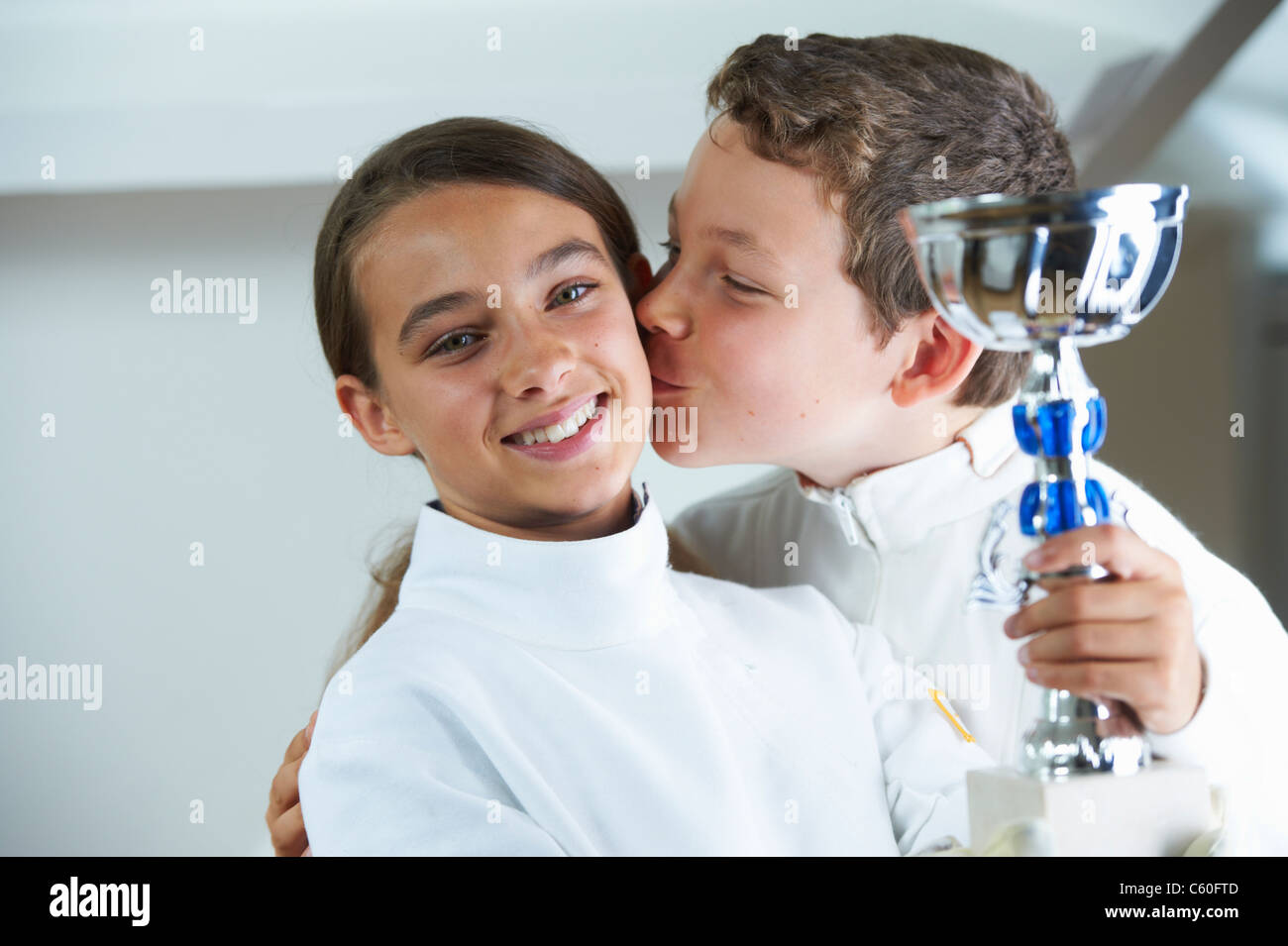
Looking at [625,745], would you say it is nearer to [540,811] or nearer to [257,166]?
[540,811]

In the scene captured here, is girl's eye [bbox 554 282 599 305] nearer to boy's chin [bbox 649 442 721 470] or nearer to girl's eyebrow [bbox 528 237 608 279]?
girl's eyebrow [bbox 528 237 608 279]

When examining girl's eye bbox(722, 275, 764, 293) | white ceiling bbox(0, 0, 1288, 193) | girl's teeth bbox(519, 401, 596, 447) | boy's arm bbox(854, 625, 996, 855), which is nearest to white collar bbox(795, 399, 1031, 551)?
boy's arm bbox(854, 625, 996, 855)

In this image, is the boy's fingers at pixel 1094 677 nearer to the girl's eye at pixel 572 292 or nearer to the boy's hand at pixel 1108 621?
the boy's hand at pixel 1108 621

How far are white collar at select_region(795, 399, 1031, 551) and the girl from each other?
6.6 inches

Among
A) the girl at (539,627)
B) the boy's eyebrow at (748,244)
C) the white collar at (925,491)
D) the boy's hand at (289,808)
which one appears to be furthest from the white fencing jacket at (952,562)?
the boy's hand at (289,808)

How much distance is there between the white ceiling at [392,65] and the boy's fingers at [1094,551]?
1500 mm

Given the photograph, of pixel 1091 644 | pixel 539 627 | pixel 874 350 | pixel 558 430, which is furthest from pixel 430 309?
pixel 1091 644

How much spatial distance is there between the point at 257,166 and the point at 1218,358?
6.25ft

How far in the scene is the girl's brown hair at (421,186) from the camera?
3.12ft

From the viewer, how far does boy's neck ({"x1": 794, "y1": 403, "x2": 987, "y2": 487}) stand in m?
1.13

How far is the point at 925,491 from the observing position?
1142mm

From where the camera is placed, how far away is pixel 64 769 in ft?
7.31

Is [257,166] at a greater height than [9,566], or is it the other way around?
[257,166]
